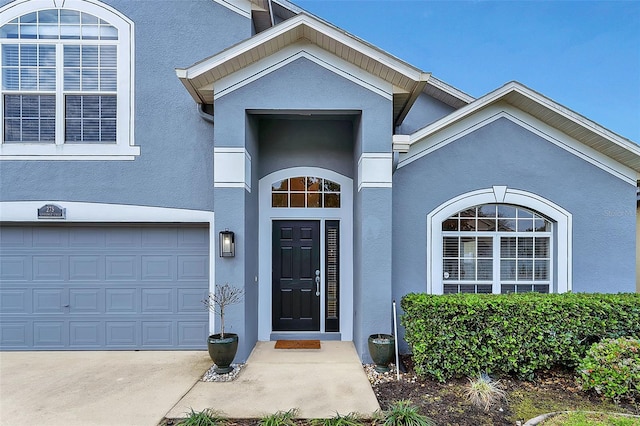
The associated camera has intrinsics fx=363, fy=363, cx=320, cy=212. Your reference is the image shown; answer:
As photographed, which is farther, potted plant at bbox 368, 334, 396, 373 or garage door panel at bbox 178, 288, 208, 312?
garage door panel at bbox 178, 288, 208, 312

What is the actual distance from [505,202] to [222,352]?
559 cm

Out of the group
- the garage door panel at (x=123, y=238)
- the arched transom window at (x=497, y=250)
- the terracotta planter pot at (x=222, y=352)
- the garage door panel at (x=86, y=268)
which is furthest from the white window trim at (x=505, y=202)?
the garage door panel at (x=86, y=268)

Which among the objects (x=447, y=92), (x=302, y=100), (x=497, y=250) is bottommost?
(x=497, y=250)

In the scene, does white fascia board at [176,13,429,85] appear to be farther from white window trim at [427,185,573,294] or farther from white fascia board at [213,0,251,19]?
white window trim at [427,185,573,294]

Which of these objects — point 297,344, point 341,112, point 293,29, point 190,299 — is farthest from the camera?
point 297,344

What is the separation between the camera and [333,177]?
23.9 ft

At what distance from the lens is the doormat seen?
22.2 feet

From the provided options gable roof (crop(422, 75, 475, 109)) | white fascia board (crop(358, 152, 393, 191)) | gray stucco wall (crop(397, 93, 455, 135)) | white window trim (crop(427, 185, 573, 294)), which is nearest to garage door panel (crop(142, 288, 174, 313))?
white fascia board (crop(358, 152, 393, 191))

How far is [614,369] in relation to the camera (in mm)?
4727

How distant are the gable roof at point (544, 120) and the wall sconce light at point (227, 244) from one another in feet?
10.3

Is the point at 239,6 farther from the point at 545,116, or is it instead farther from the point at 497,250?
the point at 497,250

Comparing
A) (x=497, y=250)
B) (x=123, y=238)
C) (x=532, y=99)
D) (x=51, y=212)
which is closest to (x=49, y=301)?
(x=51, y=212)

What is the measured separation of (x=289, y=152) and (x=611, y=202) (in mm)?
6137

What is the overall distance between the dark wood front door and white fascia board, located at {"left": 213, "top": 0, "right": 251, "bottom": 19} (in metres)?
4.09
